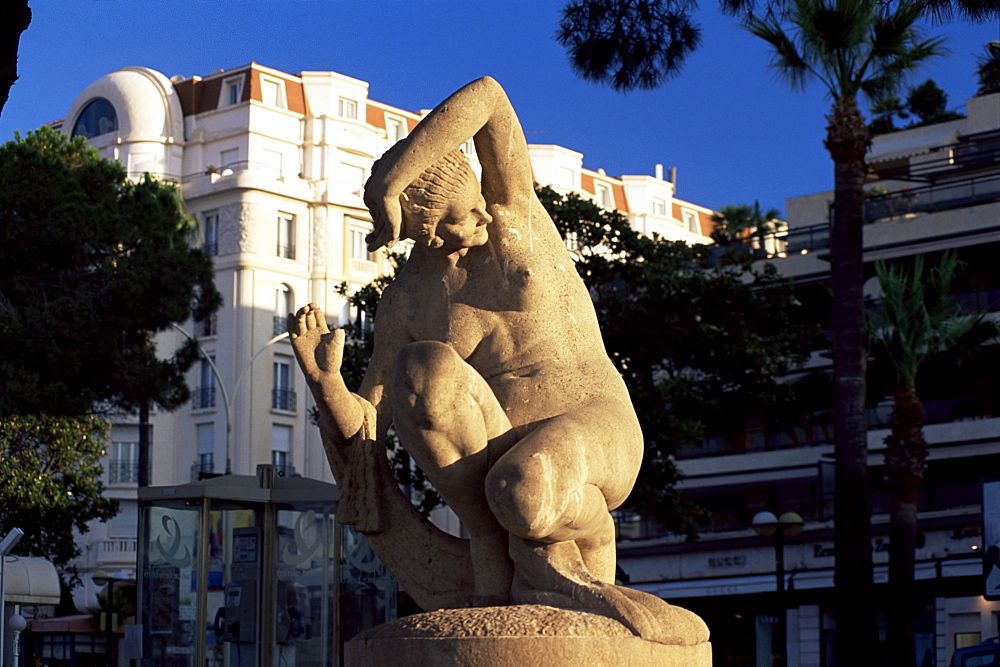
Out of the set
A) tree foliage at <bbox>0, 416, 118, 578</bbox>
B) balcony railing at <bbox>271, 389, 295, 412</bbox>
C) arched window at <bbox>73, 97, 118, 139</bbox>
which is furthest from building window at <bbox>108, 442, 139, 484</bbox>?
tree foliage at <bbox>0, 416, 118, 578</bbox>

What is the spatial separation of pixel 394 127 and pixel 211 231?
985 cm

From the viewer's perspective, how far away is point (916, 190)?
38.3 meters

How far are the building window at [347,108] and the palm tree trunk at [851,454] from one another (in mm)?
39320

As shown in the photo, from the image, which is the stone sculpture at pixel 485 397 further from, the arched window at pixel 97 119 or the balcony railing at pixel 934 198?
the arched window at pixel 97 119

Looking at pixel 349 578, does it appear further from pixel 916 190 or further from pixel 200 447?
pixel 200 447

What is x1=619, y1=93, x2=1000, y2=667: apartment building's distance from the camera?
114ft

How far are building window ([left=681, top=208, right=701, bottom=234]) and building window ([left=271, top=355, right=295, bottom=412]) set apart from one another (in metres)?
25.4

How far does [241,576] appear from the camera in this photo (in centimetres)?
1487

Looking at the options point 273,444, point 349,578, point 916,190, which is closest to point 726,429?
point 916,190

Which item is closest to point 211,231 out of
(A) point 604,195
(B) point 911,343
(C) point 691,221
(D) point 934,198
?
(A) point 604,195

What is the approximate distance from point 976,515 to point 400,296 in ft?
104

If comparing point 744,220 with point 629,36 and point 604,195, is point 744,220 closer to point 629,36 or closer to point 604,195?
point 604,195

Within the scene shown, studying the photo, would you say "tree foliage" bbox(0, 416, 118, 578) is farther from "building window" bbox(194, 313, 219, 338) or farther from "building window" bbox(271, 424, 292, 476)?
"building window" bbox(194, 313, 219, 338)

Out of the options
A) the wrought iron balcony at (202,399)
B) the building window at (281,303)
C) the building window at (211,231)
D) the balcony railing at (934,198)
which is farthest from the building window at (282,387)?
the balcony railing at (934,198)
